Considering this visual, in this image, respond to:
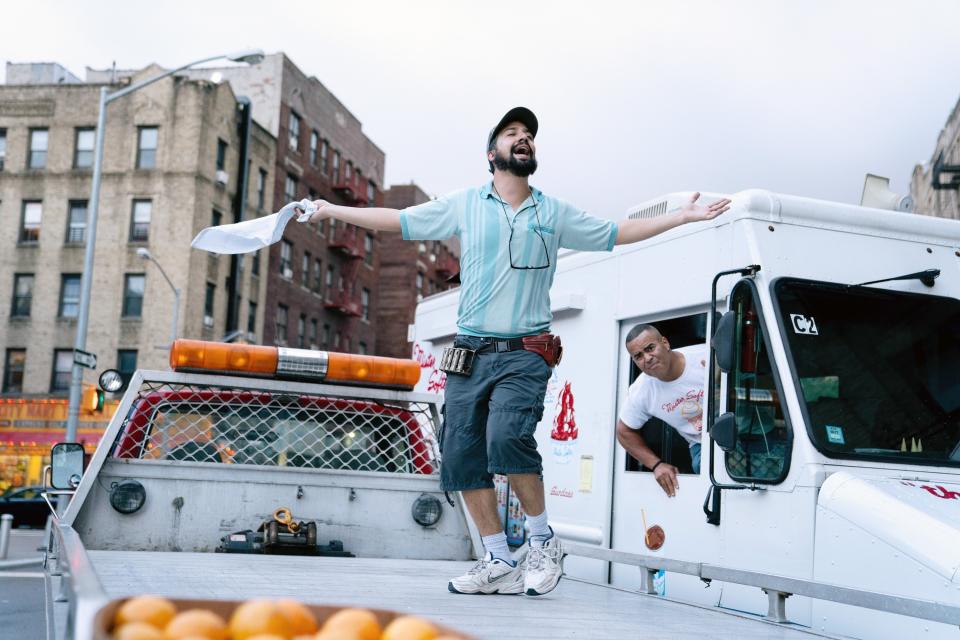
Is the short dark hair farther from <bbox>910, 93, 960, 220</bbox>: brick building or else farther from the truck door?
<bbox>910, 93, 960, 220</bbox>: brick building

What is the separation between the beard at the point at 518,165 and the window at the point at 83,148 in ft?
129

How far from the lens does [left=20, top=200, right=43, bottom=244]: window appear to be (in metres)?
40.7

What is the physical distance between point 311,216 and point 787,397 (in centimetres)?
228

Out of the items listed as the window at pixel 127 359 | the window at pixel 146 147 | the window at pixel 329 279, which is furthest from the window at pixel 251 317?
the window at pixel 329 279

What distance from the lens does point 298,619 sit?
1872mm

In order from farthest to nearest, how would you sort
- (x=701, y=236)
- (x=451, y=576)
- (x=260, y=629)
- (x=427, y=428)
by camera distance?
(x=427, y=428), (x=701, y=236), (x=451, y=576), (x=260, y=629)

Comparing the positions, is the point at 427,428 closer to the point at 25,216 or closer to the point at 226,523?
the point at 226,523

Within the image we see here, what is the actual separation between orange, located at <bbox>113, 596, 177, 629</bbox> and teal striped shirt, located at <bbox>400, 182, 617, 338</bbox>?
260 cm

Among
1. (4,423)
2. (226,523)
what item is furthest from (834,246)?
(4,423)

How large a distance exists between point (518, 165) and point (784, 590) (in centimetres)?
198

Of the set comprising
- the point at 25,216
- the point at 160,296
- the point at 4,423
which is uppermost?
the point at 25,216

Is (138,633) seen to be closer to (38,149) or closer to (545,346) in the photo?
(545,346)

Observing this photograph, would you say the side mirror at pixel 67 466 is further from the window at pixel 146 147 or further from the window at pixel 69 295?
the window at pixel 146 147

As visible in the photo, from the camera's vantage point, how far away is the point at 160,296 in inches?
1537
